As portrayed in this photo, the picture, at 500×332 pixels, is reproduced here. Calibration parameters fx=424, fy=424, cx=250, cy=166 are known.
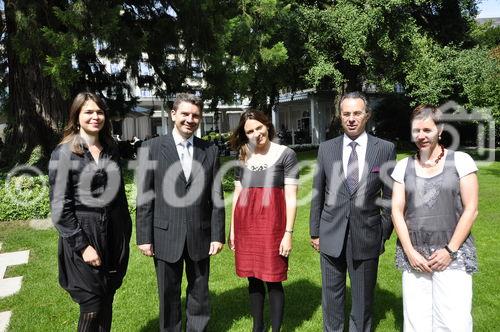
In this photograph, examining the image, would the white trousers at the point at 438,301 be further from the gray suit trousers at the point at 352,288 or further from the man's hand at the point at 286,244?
the man's hand at the point at 286,244

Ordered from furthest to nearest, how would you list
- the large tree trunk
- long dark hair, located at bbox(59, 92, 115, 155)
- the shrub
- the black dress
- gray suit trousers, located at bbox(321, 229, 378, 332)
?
the large tree trunk
the shrub
gray suit trousers, located at bbox(321, 229, 378, 332)
long dark hair, located at bbox(59, 92, 115, 155)
the black dress

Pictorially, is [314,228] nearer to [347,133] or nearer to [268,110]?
[347,133]

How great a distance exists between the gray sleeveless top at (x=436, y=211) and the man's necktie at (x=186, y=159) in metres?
1.56

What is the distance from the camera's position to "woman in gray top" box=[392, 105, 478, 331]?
2656 mm

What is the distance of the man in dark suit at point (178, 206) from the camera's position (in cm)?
316

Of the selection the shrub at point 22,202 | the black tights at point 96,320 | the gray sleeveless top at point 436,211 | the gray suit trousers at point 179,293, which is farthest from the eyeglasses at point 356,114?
the shrub at point 22,202

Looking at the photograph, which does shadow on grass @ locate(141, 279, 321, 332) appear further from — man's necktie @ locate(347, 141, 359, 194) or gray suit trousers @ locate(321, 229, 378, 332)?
man's necktie @ locate(347, 141, 359, 194)

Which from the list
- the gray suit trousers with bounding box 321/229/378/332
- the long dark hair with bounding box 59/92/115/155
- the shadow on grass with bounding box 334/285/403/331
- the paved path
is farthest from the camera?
the paved path

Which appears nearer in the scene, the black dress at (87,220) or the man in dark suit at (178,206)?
the black dress at (87,220)

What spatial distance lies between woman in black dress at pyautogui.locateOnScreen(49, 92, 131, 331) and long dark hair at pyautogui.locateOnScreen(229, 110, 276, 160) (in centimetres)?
99

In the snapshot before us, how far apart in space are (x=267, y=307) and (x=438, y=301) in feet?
6.48

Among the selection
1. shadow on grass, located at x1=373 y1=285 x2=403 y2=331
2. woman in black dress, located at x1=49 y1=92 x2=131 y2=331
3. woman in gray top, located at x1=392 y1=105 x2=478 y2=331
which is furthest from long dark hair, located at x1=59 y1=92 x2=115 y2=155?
shadow on grass, located at x1=373 y1=285 x2=403 y2=331

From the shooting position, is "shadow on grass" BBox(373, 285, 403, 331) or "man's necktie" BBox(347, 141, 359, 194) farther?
"shadow on grass" BBox(373, 285, 403, 331)

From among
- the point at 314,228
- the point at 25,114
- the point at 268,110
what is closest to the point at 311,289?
the point at 314,228
